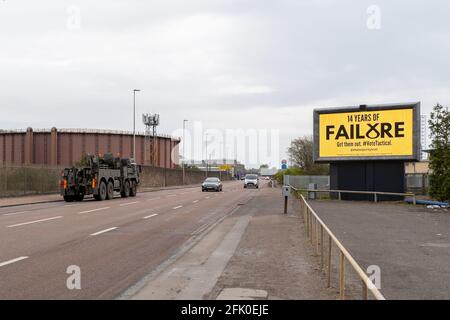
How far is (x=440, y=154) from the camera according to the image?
26.0 metres

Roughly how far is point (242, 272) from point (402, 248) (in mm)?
4824

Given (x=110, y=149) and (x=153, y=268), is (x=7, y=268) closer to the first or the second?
(x=153, y=268)

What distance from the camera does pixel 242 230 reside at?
1529 cm

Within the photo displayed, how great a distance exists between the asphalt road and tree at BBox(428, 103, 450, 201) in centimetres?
1293

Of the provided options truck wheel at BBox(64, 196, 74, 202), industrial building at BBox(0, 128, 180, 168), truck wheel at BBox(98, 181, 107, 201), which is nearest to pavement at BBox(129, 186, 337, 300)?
truck wheel at BBox(98, 181, 107, 201)

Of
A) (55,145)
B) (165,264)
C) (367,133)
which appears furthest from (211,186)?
(165,264)

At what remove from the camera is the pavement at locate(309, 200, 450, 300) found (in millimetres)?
7730

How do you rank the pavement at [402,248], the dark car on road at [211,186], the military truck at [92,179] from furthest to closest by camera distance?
the dark car on road at [211,186]
the military truck at [92,179]
the pavement at [402,248]

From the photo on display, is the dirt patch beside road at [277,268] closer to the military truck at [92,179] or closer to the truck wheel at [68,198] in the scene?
the military truck at [92,179]

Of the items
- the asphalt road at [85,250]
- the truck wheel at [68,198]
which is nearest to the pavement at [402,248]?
the asphalt road at [85,250]

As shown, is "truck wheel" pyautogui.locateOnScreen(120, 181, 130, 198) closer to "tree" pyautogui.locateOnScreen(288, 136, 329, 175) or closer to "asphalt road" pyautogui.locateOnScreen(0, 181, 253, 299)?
"asphalt road" pyautogui.locateOnScreen(0, 181, 253, 299)

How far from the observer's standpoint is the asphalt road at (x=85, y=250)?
739cm

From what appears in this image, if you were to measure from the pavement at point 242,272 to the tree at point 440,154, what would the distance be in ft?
47.5
